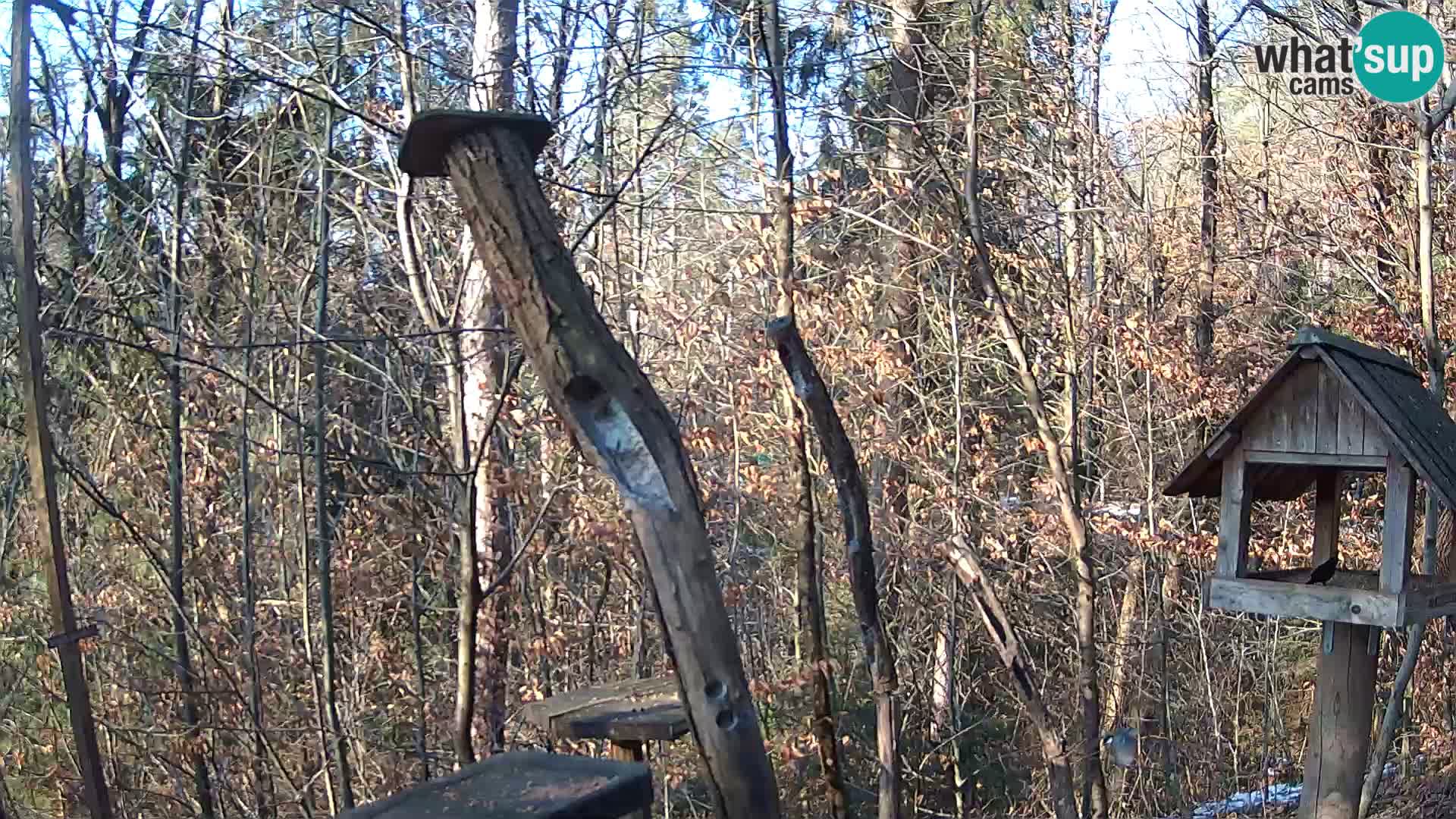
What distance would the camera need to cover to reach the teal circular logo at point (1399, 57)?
5.86m

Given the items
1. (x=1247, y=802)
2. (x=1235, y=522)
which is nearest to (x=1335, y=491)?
(x=1235, y=522)

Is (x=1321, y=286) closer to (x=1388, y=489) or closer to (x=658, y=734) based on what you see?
(x=1388, y=489)

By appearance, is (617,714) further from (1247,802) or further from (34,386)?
(1247,802)

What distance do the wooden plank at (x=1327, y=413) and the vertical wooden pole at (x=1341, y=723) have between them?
0.53m

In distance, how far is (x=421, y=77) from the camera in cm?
528

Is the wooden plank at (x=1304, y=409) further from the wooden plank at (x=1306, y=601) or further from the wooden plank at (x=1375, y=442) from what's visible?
the wooden plank at (x=1306, y=601)

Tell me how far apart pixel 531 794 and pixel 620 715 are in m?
1.38

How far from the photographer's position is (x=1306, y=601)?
3.38m

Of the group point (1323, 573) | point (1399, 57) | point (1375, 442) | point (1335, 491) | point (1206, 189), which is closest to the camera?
point (1375, 442)

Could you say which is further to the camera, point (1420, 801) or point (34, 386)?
point (1420, 801)

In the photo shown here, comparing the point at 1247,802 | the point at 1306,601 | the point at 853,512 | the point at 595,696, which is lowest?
the point at 1247,802

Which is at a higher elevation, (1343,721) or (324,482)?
(324,482)

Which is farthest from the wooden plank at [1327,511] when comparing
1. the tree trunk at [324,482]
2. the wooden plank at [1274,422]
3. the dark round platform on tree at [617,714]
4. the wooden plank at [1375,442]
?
the tree trunk at [324,482]

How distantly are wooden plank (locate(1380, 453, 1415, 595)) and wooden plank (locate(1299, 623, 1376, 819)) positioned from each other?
0.38m
